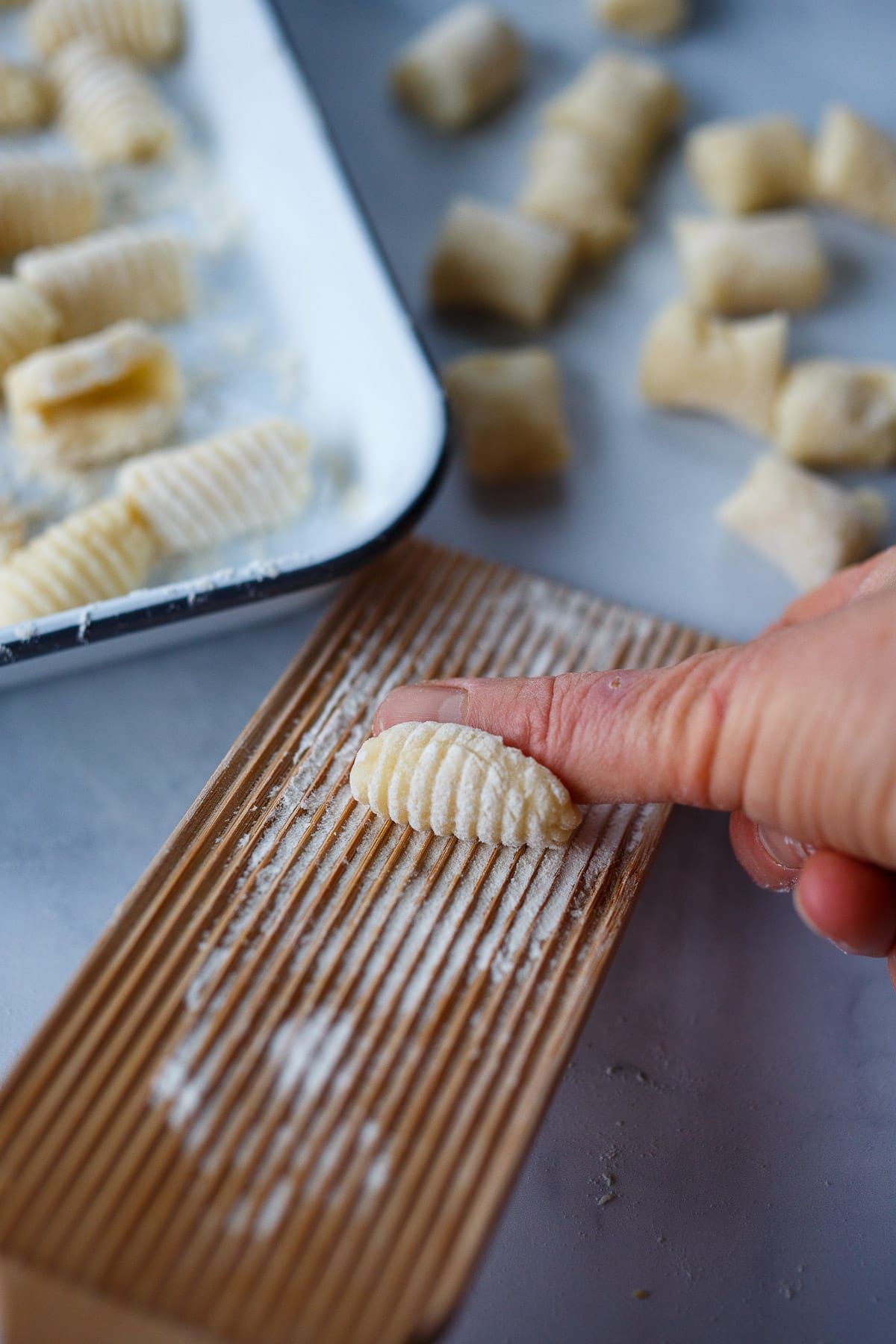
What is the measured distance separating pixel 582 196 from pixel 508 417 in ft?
1.02

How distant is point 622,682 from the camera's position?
702 mm

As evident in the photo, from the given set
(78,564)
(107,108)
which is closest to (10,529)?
(78,564)

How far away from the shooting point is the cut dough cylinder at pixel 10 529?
90 cm

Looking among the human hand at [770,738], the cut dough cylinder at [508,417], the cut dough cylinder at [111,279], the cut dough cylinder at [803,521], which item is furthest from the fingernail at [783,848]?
the cut dough cylinder at [111,279]

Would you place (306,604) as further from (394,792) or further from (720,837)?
(720,837)

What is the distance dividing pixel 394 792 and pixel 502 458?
0.45 metres

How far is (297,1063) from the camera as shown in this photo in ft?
2.12

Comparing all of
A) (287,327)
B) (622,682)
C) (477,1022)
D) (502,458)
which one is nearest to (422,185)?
(287,327)

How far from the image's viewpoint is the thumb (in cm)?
60

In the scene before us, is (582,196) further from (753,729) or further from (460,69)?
(753,729)

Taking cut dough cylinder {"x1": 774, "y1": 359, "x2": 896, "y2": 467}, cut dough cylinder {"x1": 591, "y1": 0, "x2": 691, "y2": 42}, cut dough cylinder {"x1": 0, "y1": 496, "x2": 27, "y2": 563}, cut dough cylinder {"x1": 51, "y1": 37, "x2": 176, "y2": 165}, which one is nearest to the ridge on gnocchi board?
cut dough cylinder {"x1": 0, "y1": 496, "x2": 27, "y2": 563}

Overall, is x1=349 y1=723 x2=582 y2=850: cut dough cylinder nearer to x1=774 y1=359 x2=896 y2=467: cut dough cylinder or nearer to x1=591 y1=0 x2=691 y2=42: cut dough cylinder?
x1=774 y1=359 x2=896 y2=467: cut dough cylinder

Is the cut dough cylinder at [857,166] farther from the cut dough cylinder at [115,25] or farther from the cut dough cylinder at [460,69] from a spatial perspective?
the cut dough cylinder at [115,25]

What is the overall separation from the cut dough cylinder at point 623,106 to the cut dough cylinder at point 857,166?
0.18 meters
